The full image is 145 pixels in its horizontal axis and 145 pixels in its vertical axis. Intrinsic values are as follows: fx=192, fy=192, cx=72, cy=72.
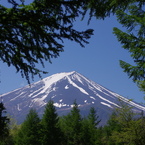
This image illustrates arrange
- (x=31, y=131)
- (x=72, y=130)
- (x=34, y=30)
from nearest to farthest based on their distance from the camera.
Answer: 1. (x=34, y=30)
2. (x=31, y=131)
3. (x=72, y=130)

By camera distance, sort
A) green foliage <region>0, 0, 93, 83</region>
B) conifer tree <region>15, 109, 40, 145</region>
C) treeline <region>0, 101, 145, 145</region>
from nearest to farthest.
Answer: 1. green foliage <region>0, 0, 93, 83</region>
2. treeline <region>0, 101, 145, 145</region>
3. conifer tree <region>15, 109, 40, 145</region>

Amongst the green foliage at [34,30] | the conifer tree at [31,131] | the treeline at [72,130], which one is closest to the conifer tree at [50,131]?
the treeline at [72,130]

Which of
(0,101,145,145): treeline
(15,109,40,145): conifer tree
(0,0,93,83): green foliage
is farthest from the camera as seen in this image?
(15,109,40,145): conifer tree

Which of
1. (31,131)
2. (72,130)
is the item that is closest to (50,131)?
(31,131)

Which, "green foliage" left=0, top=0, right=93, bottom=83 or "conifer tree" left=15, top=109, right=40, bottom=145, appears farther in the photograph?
"conifer tree" left=15, top=109, right=40, bottom=145

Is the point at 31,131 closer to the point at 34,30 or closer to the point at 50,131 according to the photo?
the point at 50,131

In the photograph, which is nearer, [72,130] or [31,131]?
[31,131]

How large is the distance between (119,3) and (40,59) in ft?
11.5

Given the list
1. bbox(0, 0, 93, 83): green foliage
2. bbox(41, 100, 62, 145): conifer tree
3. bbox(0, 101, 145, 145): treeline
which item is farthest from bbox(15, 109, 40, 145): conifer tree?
bbox(0, 0, 93, 83): green foliage

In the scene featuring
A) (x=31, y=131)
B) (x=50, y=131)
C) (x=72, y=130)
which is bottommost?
(x=72, y=130)

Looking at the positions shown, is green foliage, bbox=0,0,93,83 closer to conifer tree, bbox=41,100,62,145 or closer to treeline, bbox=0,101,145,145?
treeline, bbox=0,101,145,145

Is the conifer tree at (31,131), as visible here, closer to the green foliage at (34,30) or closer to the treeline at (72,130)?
the treeline at (72,130)

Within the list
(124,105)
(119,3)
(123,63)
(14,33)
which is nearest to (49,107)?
(124,105)

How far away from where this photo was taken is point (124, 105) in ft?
57.8
